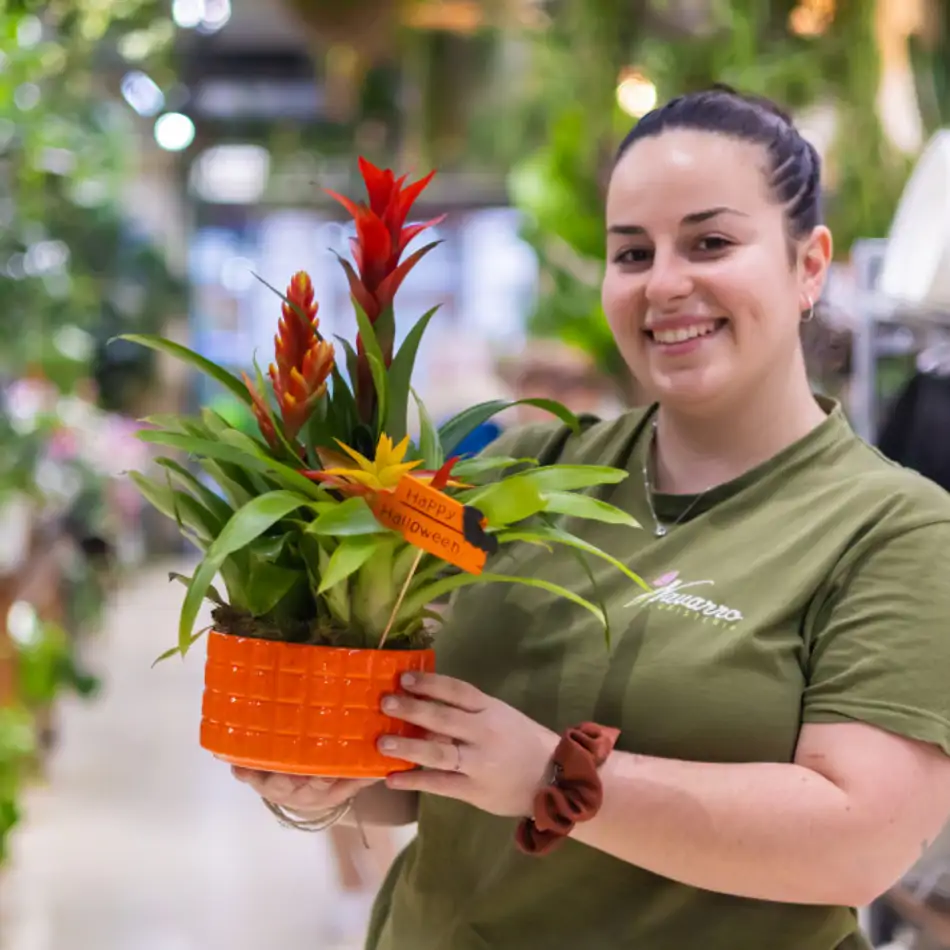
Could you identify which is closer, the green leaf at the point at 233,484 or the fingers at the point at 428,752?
the fingers at the point at 428,752

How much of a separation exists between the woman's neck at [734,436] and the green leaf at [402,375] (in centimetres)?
35

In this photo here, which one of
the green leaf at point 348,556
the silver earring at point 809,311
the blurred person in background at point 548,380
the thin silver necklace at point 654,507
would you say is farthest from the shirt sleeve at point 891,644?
the blurred person in background at point 548,380

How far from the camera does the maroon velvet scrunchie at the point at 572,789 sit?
3.90 ft

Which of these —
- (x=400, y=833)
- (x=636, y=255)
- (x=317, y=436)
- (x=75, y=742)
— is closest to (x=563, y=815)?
(x=317, y=436)

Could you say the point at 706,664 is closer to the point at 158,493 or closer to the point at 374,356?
the point at 374,356

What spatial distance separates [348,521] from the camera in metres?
1.17

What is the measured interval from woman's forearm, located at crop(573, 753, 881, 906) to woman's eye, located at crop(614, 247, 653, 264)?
534 millimetres

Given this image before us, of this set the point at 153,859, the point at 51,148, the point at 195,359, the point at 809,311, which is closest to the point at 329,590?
the point at 195,359

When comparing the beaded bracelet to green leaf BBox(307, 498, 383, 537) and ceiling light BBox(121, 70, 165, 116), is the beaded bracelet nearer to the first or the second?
green leaf BBox(307, 498, 383, 537)

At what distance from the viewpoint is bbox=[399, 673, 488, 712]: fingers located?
1.20m

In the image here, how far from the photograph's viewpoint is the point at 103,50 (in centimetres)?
514

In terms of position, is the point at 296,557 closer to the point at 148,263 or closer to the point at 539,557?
the point at 539,557

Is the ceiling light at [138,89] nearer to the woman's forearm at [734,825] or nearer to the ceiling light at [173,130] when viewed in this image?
the ceiling light at [173,130]

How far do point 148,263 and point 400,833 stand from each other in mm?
7416
